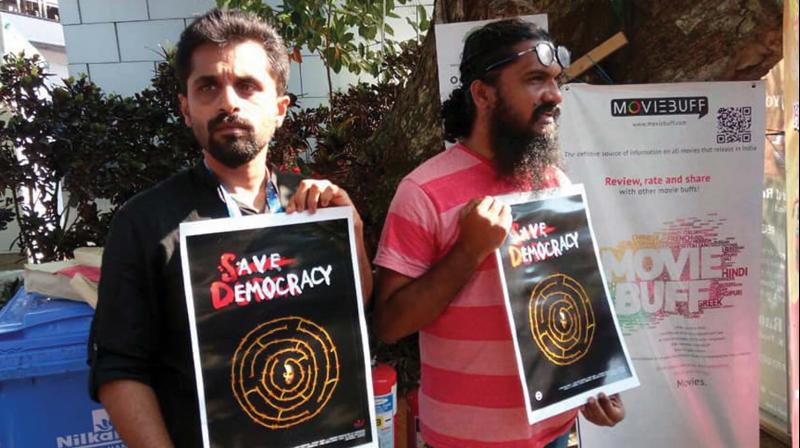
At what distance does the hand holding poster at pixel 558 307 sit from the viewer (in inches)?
64.2

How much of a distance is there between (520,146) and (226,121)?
875mm

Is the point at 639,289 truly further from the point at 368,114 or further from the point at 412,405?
the point at 368,114

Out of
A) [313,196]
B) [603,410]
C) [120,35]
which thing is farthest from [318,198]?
[120,35]

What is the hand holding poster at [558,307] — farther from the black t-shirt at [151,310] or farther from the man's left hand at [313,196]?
the black t-shirt at [151,310]

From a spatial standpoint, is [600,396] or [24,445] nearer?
[600,396]

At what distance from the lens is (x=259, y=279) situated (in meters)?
1.43

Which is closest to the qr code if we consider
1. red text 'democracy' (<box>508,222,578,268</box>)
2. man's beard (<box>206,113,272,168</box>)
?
red text 'democracy' (<box>508,222,578,268</box>)

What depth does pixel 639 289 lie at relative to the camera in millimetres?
2867

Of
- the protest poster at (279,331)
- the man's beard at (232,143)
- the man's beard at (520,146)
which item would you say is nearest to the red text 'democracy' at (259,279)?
the protest poster at (279,331)

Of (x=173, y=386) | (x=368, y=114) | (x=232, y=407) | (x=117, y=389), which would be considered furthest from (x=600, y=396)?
(x=368, y=114)

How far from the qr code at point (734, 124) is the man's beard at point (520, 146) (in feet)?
4.63

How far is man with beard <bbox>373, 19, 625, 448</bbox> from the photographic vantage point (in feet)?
5.37

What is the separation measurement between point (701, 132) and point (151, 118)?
3012mm

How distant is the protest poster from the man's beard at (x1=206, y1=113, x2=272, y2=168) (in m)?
0.16
